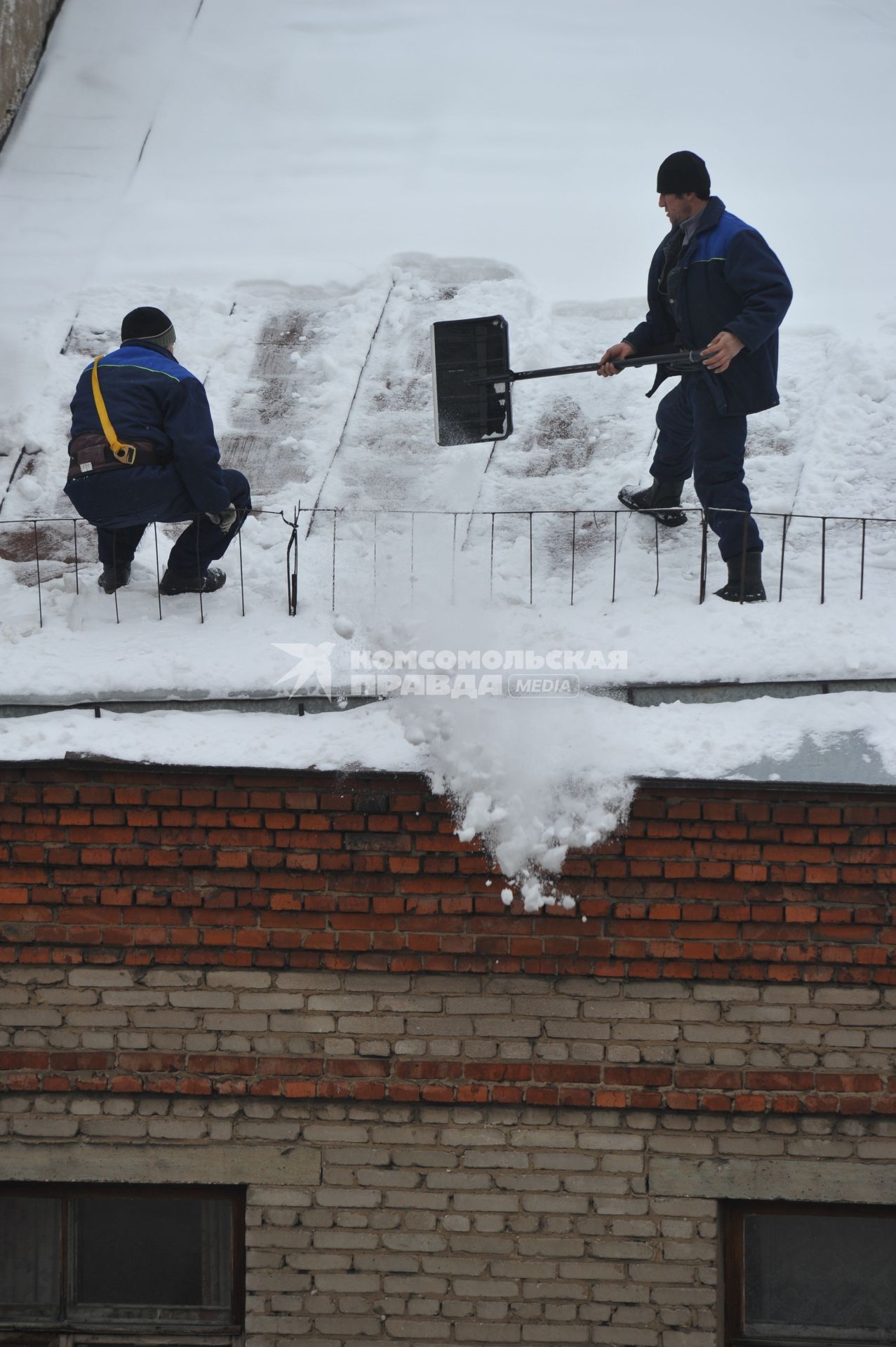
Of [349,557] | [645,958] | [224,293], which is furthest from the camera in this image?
[224,293]

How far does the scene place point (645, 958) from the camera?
3951 millimetres

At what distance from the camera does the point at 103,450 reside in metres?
4.48

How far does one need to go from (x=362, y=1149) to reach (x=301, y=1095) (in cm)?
28

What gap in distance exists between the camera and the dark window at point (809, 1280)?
4137mm

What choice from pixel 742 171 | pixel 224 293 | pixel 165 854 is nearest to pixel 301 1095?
pixel 165 854

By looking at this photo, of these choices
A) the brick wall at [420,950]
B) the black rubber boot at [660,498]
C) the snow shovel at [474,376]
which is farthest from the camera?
the black rubber boot at [660,498]

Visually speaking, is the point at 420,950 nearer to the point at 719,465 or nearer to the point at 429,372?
the point at 719,465

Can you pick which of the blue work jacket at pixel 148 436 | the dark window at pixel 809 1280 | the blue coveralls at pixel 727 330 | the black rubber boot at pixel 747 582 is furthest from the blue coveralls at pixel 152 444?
the dark window at pixel 809 1280

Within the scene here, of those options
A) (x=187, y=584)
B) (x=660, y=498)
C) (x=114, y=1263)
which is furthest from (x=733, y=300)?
(x=114, y=1263)

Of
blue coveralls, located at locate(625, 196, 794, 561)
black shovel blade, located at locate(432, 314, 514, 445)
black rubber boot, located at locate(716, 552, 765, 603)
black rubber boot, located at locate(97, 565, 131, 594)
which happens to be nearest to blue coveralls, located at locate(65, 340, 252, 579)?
black rubber boot, located at locate(97, 565, 131, 594)

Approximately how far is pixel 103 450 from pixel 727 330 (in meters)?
2.41

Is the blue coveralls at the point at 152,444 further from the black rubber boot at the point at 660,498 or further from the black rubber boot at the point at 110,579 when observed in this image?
the black rubber boot at the point at 660,498

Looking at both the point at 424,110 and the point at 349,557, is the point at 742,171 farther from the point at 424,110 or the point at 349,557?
the point at 349,557

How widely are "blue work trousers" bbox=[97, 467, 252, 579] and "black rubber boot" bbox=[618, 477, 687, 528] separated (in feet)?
5.40
